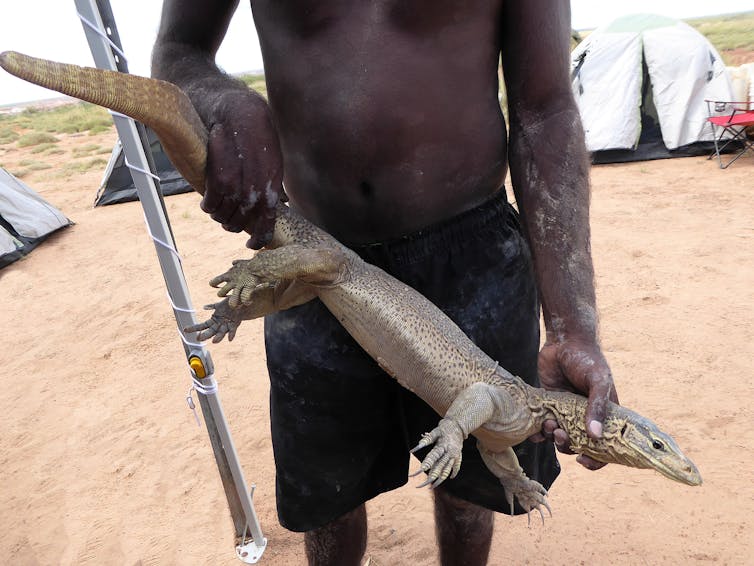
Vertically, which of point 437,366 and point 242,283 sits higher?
point 242,283

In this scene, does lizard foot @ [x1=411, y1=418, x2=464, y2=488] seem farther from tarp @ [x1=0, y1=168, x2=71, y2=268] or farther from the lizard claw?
tarp @ [x1=0, y1=168, x2=71, y2=268]

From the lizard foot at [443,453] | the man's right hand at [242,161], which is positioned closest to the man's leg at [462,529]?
the lizard foot at [443,453]

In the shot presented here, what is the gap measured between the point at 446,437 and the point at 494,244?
0.68 meters

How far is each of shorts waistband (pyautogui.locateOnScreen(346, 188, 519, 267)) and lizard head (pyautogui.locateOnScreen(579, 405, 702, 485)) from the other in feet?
2.49

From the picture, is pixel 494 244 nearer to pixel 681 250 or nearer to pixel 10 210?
pixel 681 250

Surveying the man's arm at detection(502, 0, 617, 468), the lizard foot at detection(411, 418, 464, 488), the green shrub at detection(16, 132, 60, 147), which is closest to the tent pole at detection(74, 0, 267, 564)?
the lizard foot at detection(411, 418, 464, 488)

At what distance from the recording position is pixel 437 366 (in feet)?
7.83

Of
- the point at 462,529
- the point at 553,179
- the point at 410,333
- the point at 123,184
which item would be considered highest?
the point at 553,179

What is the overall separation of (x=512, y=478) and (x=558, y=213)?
1021 millimetres

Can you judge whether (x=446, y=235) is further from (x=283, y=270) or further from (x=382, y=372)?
(x=283, y=270)

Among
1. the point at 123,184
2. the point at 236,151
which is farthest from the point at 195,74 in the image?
the point at 123,184

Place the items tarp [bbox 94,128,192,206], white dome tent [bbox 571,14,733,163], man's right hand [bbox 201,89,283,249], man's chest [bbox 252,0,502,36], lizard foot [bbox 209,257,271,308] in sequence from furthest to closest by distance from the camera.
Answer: tarp [bbox 94,128,192,206]
white dome tent [bbox 571,14,733,163]
lizard foot [bbox 209,257,271,308]
man's chest [bbox 252,0,502,36]
man's right hand [bbox 201,89,283,249]

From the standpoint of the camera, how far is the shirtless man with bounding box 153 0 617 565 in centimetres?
193

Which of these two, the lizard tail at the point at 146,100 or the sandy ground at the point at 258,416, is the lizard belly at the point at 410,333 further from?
the sandy ground at the point at 258,416
